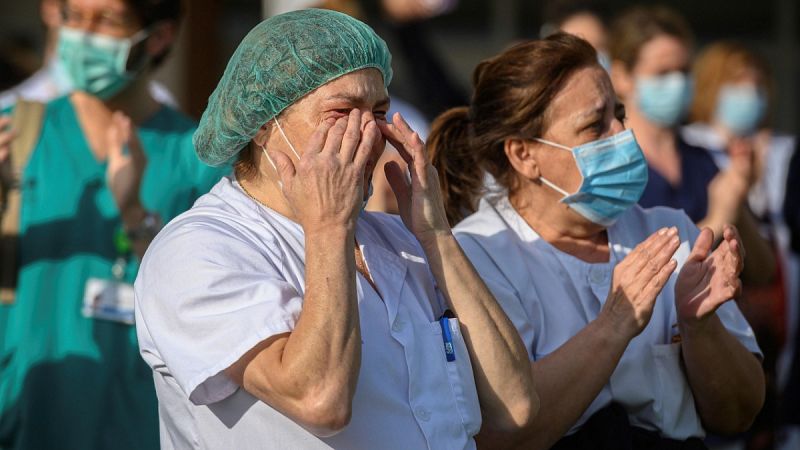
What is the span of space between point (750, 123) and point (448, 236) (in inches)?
161

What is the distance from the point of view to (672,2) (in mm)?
12125

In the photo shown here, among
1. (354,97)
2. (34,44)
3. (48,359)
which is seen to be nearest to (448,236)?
(354,97)

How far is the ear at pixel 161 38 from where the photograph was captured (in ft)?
14.3

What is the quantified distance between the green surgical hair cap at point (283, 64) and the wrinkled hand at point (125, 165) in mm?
1267

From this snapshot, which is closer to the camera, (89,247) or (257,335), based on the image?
(257,335)

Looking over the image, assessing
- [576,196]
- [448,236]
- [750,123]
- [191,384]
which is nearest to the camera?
[191,384]

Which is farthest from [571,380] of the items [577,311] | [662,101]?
[662,101]

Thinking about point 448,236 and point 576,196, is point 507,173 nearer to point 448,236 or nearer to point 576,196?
point 576,196

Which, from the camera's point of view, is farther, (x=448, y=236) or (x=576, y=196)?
(x=576, y=196)

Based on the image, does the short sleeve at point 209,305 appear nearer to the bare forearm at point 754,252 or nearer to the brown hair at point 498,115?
the brown hair at point 498,115

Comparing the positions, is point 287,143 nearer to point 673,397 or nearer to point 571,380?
point 571,380

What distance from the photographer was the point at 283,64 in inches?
107

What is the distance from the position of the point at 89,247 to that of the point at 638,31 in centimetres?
249

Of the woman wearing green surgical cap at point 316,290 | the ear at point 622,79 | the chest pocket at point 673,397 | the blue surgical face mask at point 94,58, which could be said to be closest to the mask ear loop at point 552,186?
the chest pocket at point 673,397
